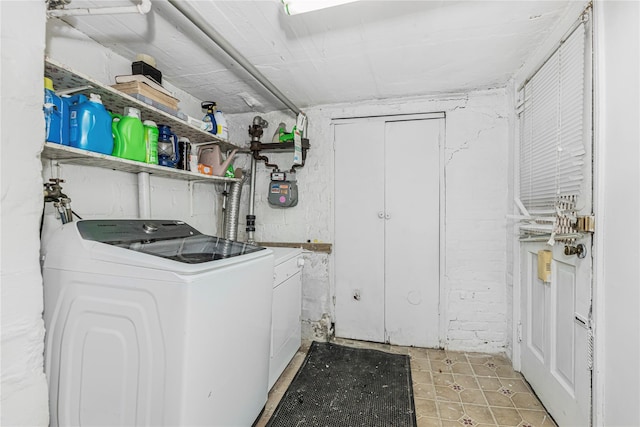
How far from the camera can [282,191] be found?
105 inches

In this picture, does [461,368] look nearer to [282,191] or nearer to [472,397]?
[472,397]

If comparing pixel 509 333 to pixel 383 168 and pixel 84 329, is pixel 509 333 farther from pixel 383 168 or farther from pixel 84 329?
pixel 84 329

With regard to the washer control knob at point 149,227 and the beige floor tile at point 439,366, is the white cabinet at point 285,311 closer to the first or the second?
the washer control knob at point 149,227

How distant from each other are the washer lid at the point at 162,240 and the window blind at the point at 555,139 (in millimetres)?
1659

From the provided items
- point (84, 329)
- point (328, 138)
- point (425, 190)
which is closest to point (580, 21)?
point (425, 190)

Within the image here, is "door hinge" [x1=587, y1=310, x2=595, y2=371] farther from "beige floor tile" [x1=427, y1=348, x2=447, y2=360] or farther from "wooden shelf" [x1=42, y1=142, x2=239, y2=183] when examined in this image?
"wooden shelf" [x1=42, y1=142, x2=239, y2=183]

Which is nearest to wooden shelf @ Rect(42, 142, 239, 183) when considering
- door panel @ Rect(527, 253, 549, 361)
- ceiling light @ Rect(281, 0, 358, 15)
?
ceiling light @ Rect(281, 0, 358, 15)

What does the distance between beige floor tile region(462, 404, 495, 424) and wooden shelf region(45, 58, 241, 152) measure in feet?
8.35

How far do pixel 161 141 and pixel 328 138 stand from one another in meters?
1.43

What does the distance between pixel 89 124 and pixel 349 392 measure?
7.08 feet

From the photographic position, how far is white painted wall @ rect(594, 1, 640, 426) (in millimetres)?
1039

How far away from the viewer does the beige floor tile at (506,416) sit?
162cm

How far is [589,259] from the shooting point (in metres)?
1.30

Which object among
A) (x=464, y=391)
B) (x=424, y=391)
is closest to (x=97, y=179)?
(x=424, y=391)
